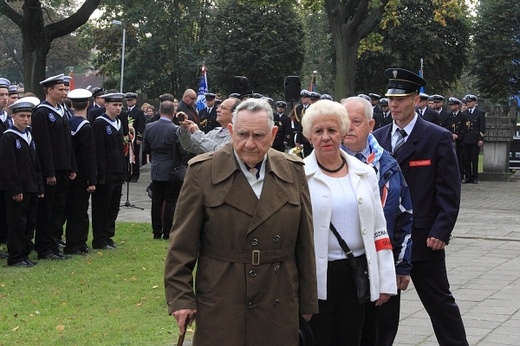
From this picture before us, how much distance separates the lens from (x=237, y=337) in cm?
491

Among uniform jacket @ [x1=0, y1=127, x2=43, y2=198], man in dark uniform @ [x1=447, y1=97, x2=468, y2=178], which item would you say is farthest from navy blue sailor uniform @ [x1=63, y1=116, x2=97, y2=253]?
man in dark uniform @ [x1=447, y1=97, x2=468, y2=178]

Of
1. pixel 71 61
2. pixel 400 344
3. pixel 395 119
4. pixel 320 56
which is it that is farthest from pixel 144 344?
pixel 71 61

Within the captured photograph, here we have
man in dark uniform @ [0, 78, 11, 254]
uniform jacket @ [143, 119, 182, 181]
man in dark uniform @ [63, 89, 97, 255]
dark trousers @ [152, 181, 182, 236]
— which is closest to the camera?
man in dark uniform @ [0, 78, 11, 254]

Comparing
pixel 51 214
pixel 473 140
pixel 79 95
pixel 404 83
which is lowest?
pixel 51 214

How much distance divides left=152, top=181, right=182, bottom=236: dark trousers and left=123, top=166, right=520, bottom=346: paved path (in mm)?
2362

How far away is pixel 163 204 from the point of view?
15.0 metres

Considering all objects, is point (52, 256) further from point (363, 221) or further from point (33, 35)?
point (33, 35)

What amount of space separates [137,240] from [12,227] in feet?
9.71

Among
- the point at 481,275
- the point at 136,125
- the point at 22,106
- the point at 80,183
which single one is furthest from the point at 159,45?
the point at 481,275

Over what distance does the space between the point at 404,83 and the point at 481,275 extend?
16.8ft

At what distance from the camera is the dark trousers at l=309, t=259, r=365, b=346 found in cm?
569

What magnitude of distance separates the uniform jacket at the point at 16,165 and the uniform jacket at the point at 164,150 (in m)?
2.77

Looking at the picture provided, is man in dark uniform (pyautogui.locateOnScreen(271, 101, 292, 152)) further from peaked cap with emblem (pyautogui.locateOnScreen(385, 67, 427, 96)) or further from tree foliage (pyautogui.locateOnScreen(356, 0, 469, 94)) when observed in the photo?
tree foliage (pyautogui.locateOnScreen(356, 0, 469, 94))

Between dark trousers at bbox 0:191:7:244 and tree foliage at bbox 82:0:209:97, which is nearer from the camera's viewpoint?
dark trousers at bbox 0:191:7:244
